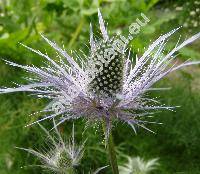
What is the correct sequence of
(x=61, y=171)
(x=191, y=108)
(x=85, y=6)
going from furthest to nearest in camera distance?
(x=85, y=6) → (x=191, y=108) → (x=61, y=171)

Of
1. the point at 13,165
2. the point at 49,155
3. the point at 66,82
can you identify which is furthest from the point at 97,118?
the point at 13,165

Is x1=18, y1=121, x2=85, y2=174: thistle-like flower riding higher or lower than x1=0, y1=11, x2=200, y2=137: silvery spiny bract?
lower

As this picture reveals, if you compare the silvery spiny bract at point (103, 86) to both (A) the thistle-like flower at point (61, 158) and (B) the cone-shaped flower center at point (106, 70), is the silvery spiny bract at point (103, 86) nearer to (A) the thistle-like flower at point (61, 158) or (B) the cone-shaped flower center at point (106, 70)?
(B) the cone-shaped flower center at point (106, 70)

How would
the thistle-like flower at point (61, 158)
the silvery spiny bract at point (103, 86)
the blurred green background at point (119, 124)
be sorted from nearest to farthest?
the silvery spiny bract at point (103, 86)
the thistle-like flower at point (61, 158)
the blurred green background at point (119, 124)

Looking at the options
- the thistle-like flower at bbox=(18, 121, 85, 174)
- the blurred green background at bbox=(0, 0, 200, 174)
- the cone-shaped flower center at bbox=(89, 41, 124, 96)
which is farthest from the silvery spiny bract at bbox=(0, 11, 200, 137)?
the blurred green background at bbox=(0, 0, 200, 174)

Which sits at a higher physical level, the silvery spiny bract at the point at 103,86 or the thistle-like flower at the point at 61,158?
the silvery spiny bract at the point at 103,86

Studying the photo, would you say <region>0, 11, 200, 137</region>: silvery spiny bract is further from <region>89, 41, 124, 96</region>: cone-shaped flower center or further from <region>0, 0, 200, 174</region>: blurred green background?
<region>0, 0, 200, 174</region>: blurred green background

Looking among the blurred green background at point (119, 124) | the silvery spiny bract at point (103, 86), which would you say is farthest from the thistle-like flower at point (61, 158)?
the blurred green background at point (119, 124)

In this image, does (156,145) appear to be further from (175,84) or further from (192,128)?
(175,84)

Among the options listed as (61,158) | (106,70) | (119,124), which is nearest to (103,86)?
(106,70)
